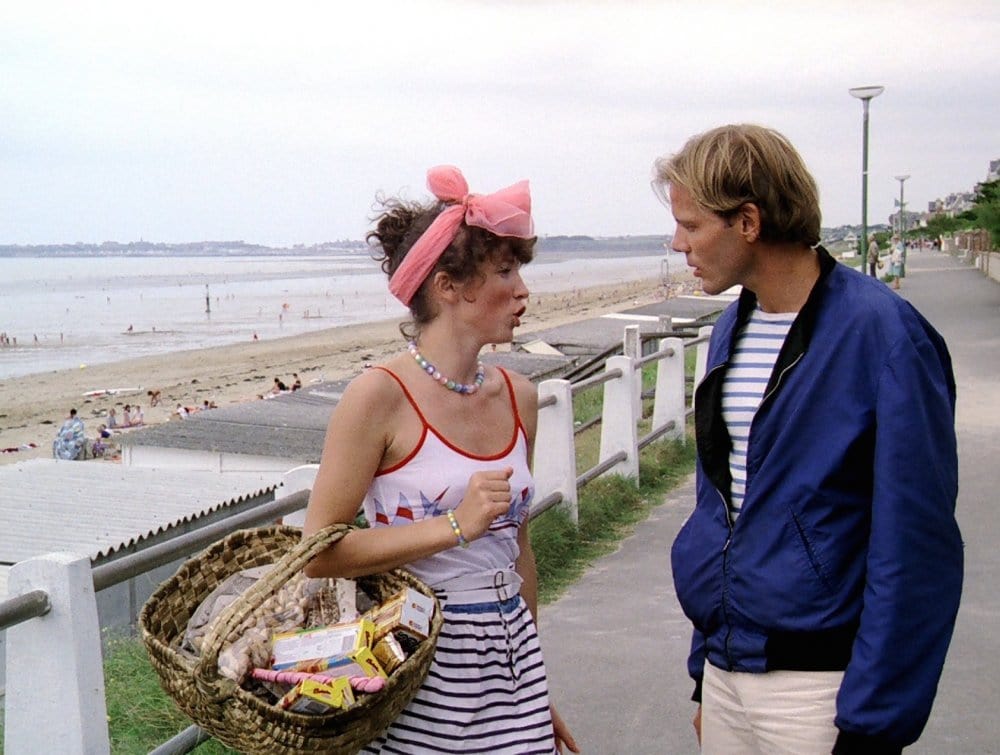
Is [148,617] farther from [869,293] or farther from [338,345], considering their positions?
[338,345]

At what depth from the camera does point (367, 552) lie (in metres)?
2.19

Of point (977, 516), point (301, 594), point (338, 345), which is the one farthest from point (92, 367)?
point (301, 594)

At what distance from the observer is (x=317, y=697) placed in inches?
74.7

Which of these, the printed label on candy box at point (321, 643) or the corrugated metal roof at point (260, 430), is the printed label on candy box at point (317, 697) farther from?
the corrugated metal roof at point (260, 430)

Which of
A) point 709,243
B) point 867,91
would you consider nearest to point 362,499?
point 709,243

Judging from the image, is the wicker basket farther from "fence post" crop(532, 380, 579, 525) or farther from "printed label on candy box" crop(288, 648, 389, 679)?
"fence post" crop(532, 380, 579, 525)

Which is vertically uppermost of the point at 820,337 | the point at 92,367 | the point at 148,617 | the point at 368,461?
the point at 820,337

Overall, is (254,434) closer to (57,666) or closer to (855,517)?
(57,666)

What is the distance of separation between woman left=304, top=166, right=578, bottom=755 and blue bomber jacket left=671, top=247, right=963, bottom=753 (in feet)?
1.42

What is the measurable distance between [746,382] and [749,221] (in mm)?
314

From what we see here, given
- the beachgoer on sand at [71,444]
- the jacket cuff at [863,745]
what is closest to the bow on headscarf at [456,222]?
the jacket cuff at [863,745]

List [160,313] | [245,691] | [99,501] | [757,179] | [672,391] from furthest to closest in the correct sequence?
[160,313] → [99,501] → [672,391] → [757,179] → [245,691]

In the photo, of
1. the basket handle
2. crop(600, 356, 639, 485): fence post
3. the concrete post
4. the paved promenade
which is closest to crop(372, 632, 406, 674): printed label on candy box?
the basket handle

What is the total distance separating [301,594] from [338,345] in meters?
46.4
